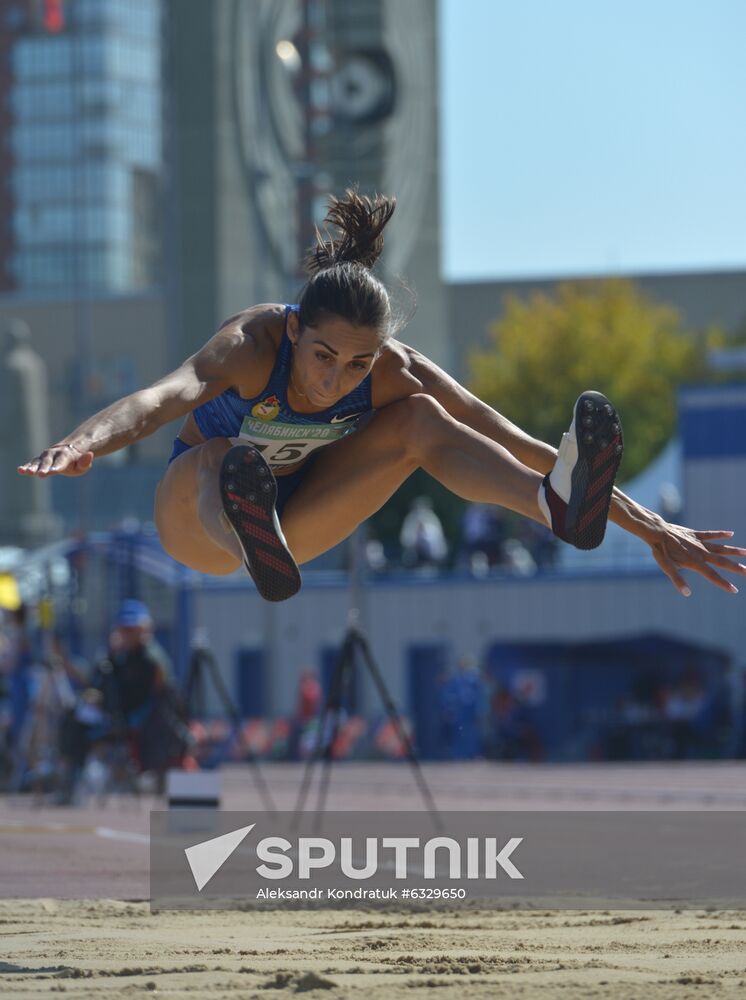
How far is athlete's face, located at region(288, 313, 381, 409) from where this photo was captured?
605 cm

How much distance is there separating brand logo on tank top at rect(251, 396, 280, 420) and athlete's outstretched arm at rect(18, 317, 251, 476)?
32 cm

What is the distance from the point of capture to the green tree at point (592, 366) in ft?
152

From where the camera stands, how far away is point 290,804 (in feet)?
47.6

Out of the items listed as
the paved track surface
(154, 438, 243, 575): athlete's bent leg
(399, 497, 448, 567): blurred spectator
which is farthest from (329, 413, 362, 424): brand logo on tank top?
(399, 497, 448, 567): blurred spectator

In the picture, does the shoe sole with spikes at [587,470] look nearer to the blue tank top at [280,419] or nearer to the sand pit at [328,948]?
the blue tank top at [280,419]

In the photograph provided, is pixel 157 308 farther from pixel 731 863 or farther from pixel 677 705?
pixel 731 863

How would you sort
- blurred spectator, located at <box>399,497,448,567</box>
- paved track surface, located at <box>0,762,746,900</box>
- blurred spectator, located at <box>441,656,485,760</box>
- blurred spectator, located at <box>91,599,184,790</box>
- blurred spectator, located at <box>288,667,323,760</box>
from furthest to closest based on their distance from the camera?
blurred spectator, located at <box>399,497,448,567</box>, blurred spectator, located at <box>288,667,323,760</box>, blurred spectator, located at <box>441,656,485,760</box>, blurred spectator, located at <box>91,599,184,790</box>, paved track surface, located at <box>0,762,746,900</box>

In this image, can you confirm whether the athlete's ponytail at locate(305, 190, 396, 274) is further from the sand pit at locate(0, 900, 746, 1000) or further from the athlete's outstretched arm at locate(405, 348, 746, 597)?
the sand pit at locate(0, 900, 746, 1000)

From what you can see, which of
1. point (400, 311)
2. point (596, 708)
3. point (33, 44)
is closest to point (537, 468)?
point (400, 311)

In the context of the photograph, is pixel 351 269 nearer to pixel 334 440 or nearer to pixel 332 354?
pixel 332 354

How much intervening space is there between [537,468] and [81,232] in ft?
102

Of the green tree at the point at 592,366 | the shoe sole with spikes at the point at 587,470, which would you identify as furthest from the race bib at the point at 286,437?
the green tree at the point at 592,366

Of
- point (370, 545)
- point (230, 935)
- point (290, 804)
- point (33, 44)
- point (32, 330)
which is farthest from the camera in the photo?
point (33, 44)

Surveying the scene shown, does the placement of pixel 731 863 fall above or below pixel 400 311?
below
